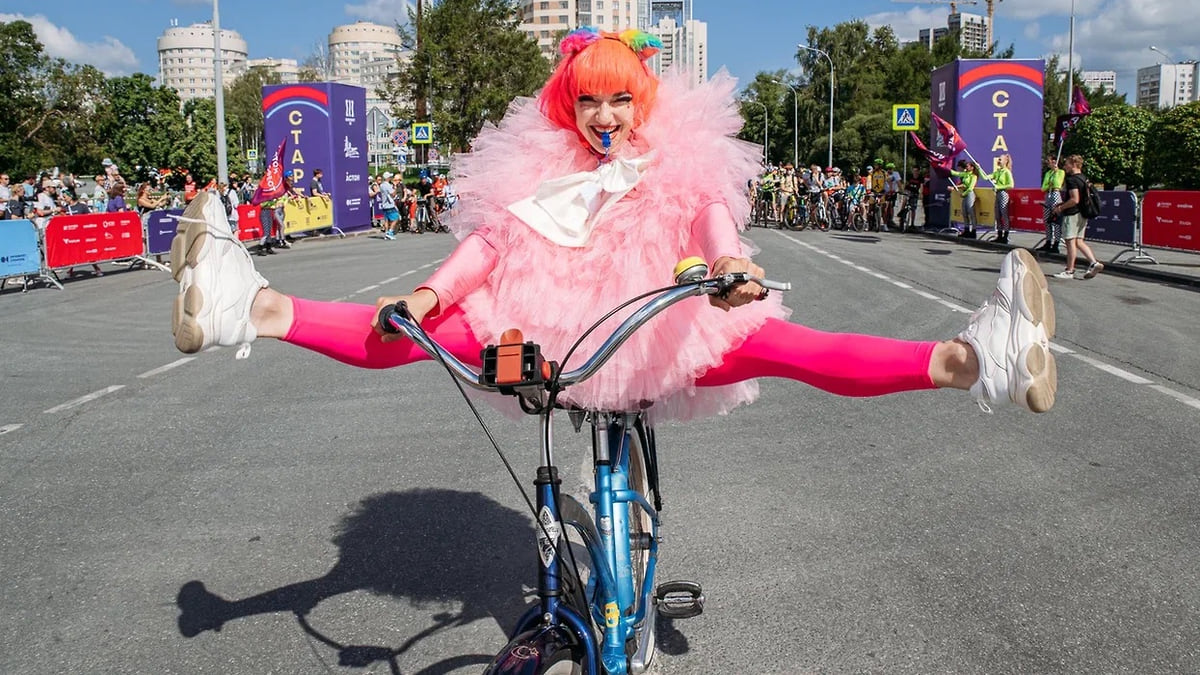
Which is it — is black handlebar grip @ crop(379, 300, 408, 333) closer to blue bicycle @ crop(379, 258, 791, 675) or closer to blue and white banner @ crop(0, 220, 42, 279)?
blue bicycle @ crop(379, 258, 791, 675)

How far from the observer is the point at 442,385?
8.51m

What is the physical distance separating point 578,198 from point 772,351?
0.68m

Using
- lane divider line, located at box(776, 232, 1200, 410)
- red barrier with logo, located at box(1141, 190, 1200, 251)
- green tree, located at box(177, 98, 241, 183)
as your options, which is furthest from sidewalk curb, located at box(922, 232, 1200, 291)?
green tree, located at box(177, 98, 241, 183)

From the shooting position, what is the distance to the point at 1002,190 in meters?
23.5

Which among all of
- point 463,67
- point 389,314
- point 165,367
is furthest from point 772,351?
point 463,67

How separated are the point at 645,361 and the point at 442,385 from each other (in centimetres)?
590

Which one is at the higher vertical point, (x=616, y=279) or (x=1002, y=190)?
(x=1002, y=190)

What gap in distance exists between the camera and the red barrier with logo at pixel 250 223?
2724 centimetres

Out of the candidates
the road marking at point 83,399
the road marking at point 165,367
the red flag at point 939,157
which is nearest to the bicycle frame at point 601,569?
the road marking at point 83,399

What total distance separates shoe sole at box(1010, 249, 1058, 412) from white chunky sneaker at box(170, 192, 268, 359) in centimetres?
174

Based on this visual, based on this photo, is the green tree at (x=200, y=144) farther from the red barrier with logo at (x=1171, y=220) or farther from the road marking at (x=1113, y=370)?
the road marking at (x=1113, y=370)

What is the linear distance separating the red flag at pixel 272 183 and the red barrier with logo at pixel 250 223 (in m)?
0.30

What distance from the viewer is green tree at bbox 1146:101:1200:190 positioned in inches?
1464

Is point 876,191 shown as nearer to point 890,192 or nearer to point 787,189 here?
point 890,192
